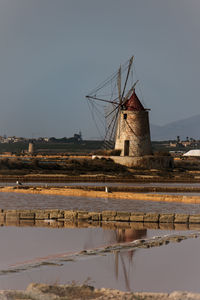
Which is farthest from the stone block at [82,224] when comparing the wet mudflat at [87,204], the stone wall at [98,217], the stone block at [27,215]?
the wet mudflat at [87,204]

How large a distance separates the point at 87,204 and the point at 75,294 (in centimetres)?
1186

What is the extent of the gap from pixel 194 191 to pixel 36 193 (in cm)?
764

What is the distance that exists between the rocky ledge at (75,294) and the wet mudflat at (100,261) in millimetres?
419

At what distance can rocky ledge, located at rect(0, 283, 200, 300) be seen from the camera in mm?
6977

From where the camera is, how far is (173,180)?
3566 cm

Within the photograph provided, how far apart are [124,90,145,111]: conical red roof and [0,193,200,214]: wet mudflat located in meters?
24.3

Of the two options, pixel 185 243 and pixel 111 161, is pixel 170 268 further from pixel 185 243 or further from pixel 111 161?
pixel 111 161

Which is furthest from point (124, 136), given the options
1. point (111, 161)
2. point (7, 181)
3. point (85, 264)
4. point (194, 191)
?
point (85, 264)

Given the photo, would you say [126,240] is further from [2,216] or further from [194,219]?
[2,216]

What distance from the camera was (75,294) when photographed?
7238mm

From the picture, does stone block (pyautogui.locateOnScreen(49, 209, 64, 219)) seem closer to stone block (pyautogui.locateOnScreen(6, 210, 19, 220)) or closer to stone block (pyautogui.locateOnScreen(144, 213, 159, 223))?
stone block (pyautogui.locateOnScreen(6, 210, 19, 220))

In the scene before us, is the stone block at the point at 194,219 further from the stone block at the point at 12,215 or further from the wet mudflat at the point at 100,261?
the stone block at the point at 12,215

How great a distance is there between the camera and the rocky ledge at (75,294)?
275 inches

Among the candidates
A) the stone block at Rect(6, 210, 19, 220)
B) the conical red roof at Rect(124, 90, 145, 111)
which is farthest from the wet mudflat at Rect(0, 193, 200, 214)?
the conical red roof at Rect(124, 90, 145, 111)
